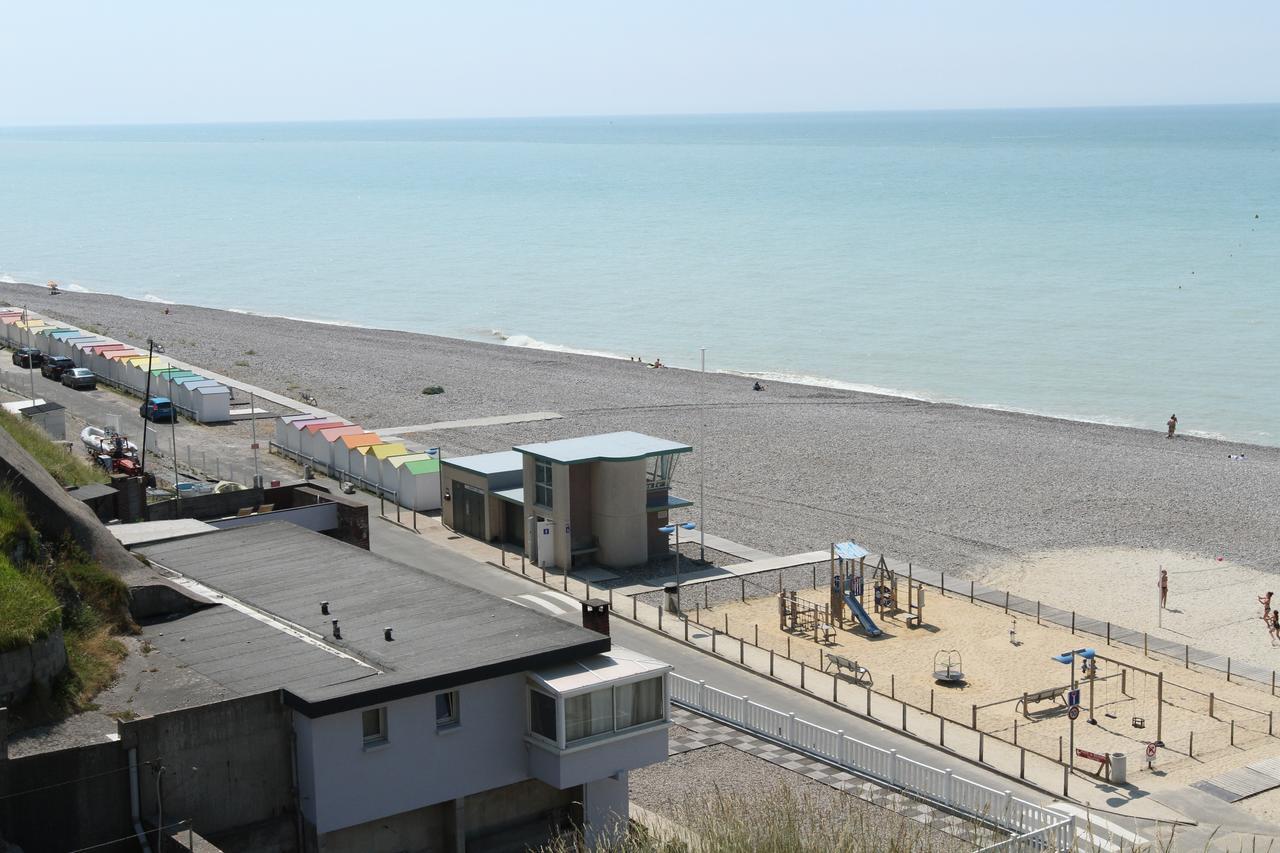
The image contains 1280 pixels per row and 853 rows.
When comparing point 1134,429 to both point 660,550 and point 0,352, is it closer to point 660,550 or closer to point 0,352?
point 660,550

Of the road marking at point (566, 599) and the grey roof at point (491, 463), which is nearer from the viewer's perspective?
the road marking at point (566, 599)

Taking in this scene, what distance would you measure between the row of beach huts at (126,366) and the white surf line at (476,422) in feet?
20.7

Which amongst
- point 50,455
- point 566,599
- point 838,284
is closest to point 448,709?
point 566,599

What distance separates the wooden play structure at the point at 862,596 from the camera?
→ 33.9 meters

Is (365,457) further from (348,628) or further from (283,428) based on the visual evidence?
(348,628)

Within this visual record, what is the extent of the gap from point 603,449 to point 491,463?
14.7 feet

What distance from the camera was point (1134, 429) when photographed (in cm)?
6562

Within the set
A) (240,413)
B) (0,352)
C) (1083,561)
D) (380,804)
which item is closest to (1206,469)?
(1083,561)

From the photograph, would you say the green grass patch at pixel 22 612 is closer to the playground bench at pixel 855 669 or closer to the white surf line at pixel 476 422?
the playground bench at pixel 855 669

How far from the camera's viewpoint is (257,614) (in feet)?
67.1

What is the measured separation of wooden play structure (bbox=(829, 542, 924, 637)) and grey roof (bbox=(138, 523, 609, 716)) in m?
13.8

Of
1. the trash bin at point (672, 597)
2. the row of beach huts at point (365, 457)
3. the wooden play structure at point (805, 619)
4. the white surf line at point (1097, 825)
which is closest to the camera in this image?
the white surf line at point (1097, 825)

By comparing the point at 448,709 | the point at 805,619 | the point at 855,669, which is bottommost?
the point at 805,619

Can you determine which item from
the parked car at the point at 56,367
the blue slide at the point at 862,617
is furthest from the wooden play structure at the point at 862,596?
the parked car at the point at 56,367
